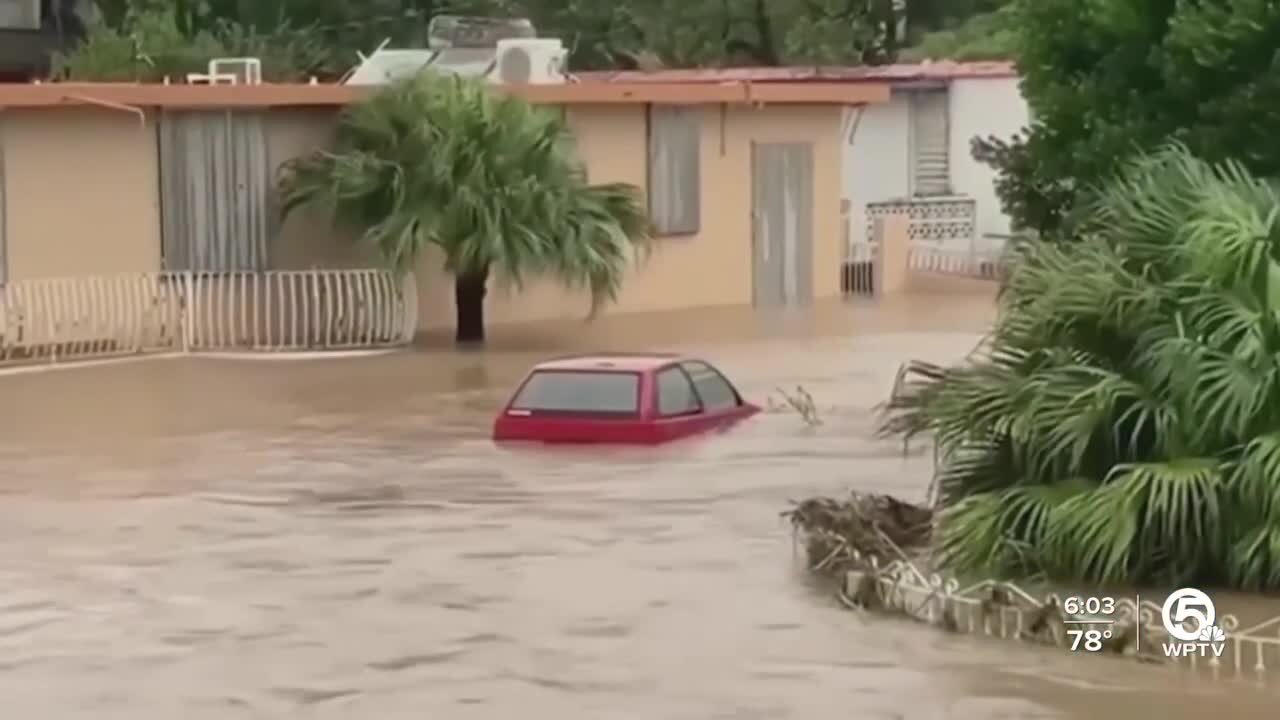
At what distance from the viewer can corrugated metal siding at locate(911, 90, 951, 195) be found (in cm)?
4844

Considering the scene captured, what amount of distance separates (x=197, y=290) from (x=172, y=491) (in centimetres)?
1197

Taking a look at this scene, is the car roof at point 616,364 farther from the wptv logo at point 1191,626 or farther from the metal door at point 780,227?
the metal door at point 780,227

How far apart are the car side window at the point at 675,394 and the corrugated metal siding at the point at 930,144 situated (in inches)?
969

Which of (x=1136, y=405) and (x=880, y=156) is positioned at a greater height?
(x=880, y=156)

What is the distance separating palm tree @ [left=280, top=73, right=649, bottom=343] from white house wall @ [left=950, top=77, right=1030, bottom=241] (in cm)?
1483

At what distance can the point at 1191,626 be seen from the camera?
14.6 m

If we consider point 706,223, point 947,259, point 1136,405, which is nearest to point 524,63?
point 706,223

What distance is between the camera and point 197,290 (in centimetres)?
3341

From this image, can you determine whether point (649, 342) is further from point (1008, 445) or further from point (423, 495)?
point (1008, 445)

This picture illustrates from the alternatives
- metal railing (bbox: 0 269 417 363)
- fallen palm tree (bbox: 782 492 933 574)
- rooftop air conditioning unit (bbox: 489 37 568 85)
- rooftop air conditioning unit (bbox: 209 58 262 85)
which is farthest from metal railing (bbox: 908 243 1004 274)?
fallen palm tree (bbox: 782 492 933 574)

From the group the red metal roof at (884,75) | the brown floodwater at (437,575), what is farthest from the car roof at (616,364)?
the red metal roof at (884,75)

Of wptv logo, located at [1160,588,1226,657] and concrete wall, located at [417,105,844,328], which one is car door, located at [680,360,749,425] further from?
concrete wall, located at [417,105,844,328]

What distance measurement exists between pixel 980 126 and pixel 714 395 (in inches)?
930

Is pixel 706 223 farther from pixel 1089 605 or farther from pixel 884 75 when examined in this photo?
pixel 1089 605
